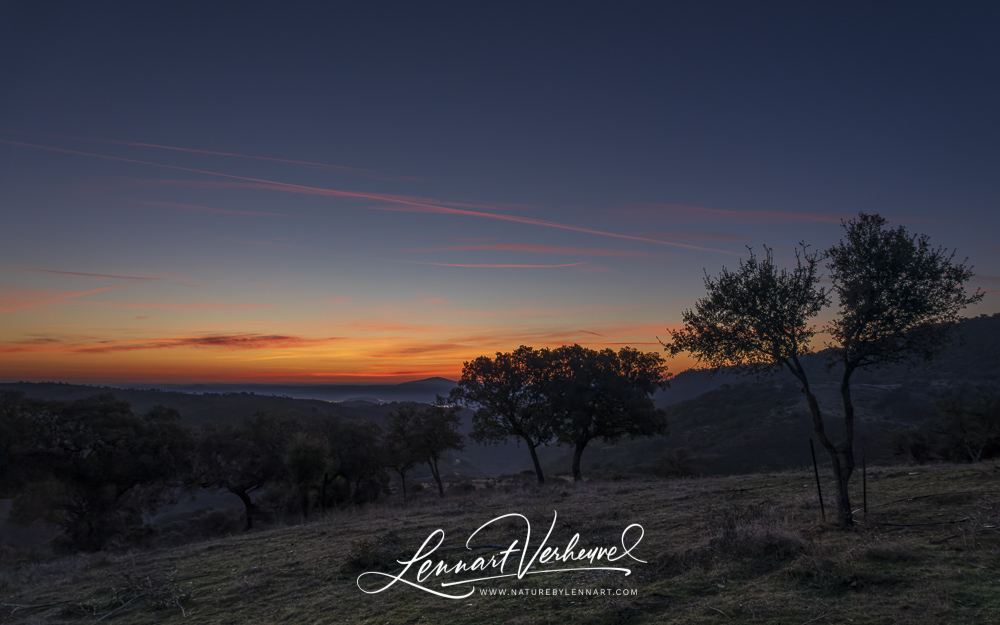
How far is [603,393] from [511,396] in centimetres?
773

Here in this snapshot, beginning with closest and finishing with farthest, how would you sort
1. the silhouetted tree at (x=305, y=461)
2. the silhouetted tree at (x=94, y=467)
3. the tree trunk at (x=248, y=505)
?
the silhouetted tree at (x=94, y=467) < the silhouetted tree at (x=305, y=461) < the tree trunk at (x=248, y=505)

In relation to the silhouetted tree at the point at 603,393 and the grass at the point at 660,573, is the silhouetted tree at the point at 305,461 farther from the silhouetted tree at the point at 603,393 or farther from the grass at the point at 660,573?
the silhouetted tree at the point at 603,393

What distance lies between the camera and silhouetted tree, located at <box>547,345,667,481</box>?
124 ft

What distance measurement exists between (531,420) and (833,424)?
64.5 metres

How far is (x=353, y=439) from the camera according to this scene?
43.2m

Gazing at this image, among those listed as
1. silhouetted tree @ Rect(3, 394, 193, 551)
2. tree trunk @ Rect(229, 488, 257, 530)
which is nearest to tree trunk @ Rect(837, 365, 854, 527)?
tree trunk @ Rect(229, 488, 257, 530)

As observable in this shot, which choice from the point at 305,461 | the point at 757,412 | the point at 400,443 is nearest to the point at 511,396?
the point at 400,443

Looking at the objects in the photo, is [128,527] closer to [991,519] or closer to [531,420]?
[531,420]

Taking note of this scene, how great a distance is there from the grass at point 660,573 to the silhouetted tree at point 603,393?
63.1 feet

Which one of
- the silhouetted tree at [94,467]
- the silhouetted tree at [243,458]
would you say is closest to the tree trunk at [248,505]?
the silhouetted tree at [243,458]

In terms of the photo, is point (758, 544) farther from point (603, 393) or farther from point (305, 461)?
point (305, 461)

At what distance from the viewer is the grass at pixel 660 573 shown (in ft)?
22.5
